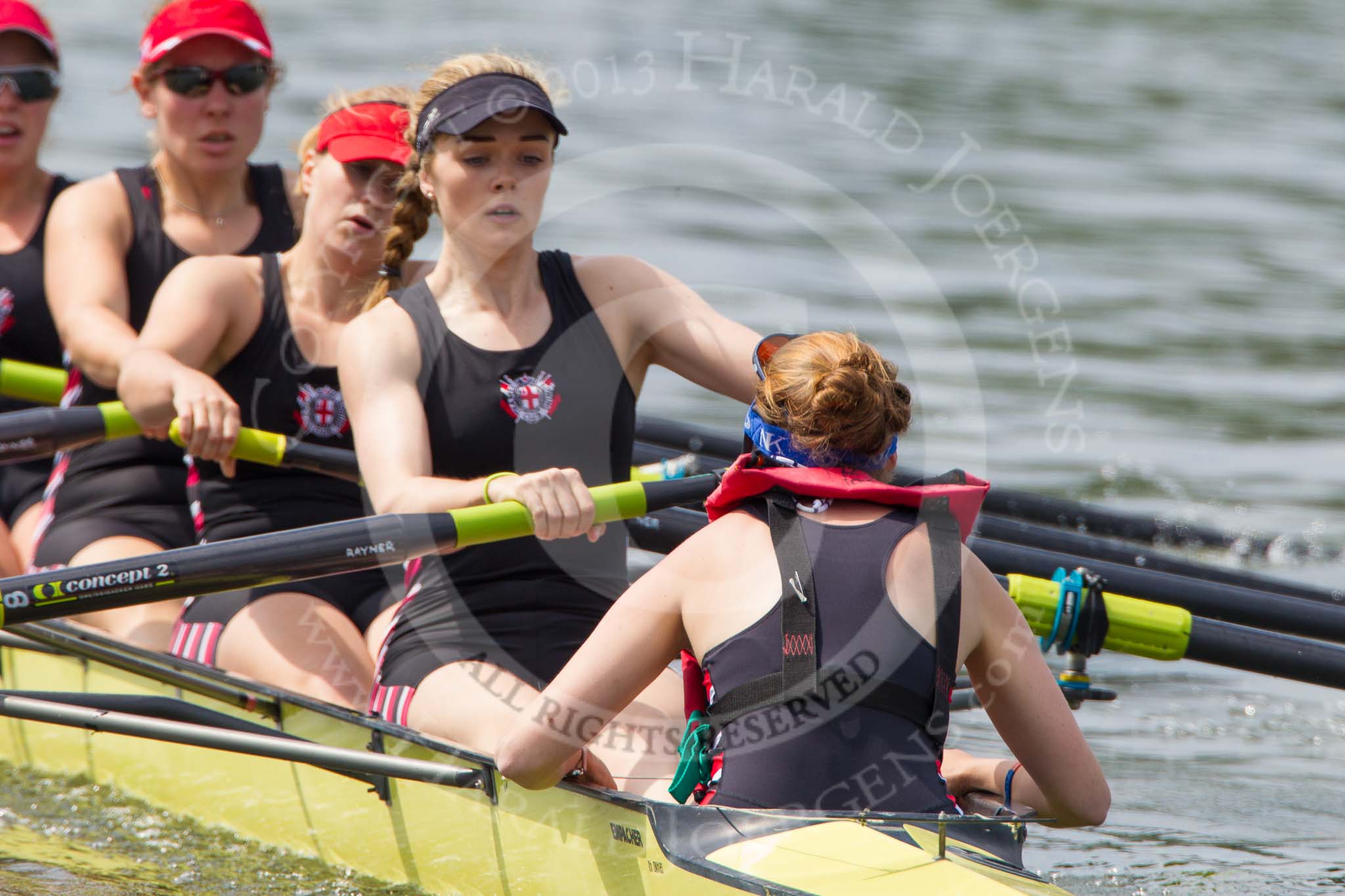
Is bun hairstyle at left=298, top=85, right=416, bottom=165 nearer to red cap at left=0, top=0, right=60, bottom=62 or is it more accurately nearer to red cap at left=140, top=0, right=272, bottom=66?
red cap at left=140, top=0, right=272, bottom=66

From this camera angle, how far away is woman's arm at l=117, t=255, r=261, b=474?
142 inches

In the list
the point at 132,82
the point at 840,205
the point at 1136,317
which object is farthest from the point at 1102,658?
the point at 840,205

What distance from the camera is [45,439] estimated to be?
3979 mm

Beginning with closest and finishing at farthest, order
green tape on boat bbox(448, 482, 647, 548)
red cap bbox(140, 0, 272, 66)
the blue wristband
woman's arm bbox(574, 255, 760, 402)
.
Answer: the blue wristband, green tape on boat bbox(448, 482, 647, 548), woman's arm bbox(574, 255, 760, 402), red cap bbox(140, 0, 272, 66)

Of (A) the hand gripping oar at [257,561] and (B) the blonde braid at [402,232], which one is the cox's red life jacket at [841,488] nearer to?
(A) the hand gripping oar at [257,561]

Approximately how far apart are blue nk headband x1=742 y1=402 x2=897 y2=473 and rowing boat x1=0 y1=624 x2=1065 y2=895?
535 mm

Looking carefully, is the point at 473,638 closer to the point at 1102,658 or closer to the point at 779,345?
the point at 779,345

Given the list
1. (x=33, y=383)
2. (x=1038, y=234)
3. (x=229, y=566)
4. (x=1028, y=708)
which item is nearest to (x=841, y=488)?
(x=1028, y=708)

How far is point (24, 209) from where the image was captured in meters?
4.76

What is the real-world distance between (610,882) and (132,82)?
2864 mm

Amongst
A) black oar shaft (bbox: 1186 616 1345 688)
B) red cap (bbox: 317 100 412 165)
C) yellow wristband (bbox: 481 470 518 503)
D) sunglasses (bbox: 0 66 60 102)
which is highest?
sunglasses (bbox: 0 66 60 102)

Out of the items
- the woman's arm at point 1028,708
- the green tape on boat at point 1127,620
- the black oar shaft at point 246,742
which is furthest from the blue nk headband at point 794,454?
the green tape on boat at point 1127,620

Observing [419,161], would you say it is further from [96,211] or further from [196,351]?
[96,211]

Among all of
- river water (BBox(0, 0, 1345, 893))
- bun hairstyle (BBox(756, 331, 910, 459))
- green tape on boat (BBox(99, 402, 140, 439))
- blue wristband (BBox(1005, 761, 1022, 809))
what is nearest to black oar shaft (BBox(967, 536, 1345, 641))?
river water (BBox(0, 0, 1345, 893))
